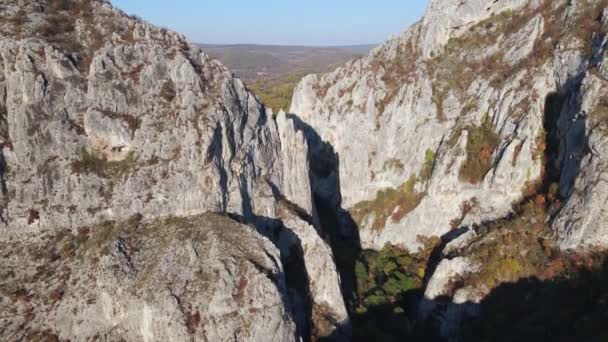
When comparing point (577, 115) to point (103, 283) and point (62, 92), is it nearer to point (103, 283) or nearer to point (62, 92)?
point (103, 283)

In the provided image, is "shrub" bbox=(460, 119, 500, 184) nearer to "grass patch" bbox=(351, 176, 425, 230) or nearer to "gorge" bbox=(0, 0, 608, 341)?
"gorge" bbox=(0, 0, 608, 341)

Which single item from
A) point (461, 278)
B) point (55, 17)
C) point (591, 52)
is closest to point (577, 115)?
point (591, 52)

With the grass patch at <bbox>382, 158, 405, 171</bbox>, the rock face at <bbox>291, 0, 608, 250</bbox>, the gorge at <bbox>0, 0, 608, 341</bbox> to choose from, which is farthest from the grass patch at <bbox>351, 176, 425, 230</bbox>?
the grass patch at <bbox>382, 158, 405, 171</bbox>

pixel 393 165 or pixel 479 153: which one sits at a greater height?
pixel 479 153

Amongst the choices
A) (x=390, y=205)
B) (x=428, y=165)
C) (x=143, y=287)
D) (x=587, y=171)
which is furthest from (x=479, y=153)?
(x=143, y=287)

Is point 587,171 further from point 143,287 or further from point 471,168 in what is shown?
point 143,287

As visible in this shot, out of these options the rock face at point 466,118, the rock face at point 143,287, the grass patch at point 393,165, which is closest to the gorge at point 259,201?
the rock face at point 143,287
